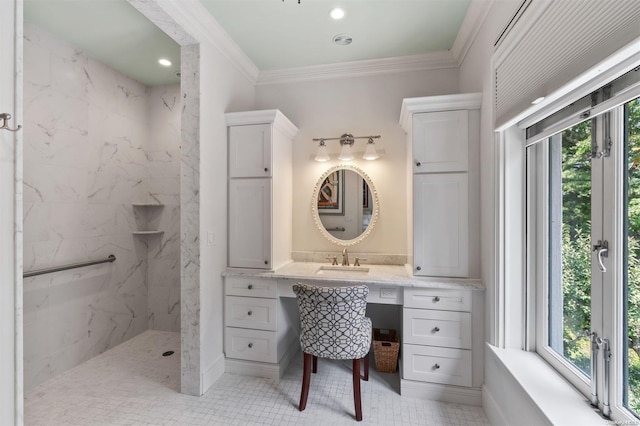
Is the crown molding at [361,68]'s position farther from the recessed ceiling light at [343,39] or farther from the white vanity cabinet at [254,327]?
the white vanity cabinet at [254,327]

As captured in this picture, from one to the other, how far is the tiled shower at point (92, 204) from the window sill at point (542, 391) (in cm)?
298

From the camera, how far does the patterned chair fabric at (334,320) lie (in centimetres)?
181

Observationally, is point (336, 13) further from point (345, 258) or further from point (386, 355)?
point (386, 355)

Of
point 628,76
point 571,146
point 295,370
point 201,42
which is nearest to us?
point 628,76

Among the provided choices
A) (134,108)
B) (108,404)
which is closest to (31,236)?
(108,404)

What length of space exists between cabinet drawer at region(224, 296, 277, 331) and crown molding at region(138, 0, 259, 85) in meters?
1.99

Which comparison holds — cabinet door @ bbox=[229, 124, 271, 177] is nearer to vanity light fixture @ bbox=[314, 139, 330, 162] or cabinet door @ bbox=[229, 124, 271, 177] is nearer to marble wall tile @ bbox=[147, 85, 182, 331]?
vanity light fixture @ bbox=[314, 139, 330, 162]

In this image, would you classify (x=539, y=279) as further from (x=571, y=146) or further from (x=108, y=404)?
(x=108, y=404)

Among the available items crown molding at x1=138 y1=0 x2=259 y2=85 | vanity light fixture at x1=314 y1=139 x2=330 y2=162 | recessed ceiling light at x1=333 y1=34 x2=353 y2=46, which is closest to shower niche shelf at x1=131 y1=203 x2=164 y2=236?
crown molding at x1=138 y1=0 x2=259 y2=85

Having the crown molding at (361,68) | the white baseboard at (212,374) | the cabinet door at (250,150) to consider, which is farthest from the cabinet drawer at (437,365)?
the crown molding at (361,68)

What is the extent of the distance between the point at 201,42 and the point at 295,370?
266cm

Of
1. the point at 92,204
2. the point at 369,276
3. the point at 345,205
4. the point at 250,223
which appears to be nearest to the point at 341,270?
the point at 369,276

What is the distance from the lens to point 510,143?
170 centimetres

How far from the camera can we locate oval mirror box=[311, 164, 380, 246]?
107 inches
